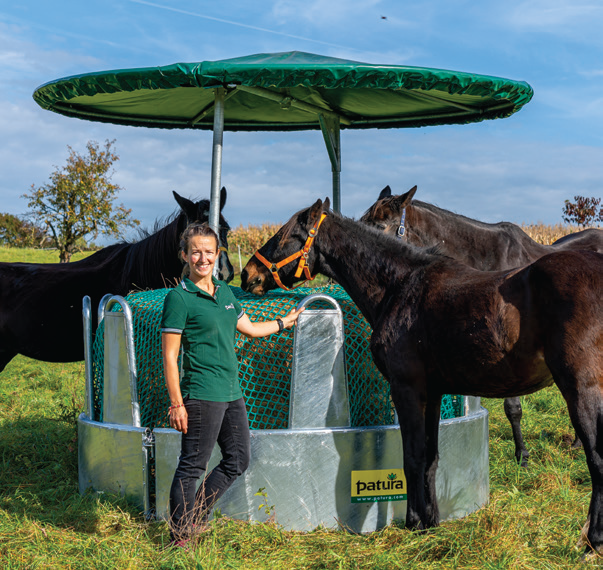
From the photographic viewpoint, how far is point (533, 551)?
353 cm

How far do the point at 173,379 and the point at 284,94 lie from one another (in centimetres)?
311

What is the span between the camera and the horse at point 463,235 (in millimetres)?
5594

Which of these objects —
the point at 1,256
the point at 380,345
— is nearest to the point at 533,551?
the point at 380,345

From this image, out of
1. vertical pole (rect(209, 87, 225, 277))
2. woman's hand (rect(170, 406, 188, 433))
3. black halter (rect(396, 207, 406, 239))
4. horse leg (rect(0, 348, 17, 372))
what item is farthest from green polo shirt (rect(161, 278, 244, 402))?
horse leg (rect(0, 348, 17, 372))

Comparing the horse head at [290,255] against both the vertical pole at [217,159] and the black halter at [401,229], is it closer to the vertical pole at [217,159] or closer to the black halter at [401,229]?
the vertical pole at [217,159]

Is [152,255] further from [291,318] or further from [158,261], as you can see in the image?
[291,318]

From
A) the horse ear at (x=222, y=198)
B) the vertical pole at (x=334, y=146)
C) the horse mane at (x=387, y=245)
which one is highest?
the vertical pole at (x=334, y=146)

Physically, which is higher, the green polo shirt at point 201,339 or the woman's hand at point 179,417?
the green polo shirt at point 201,339

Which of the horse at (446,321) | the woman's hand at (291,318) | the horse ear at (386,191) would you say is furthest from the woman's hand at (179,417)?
the horse ear at (386,191)

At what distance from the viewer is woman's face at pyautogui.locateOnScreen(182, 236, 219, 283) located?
11.2 ft

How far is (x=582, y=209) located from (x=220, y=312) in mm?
33816

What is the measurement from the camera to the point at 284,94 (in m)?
5.43

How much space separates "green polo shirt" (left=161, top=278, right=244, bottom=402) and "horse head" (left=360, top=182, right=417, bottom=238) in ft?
7.96

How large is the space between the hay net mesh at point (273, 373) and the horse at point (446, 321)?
0.78 ft
